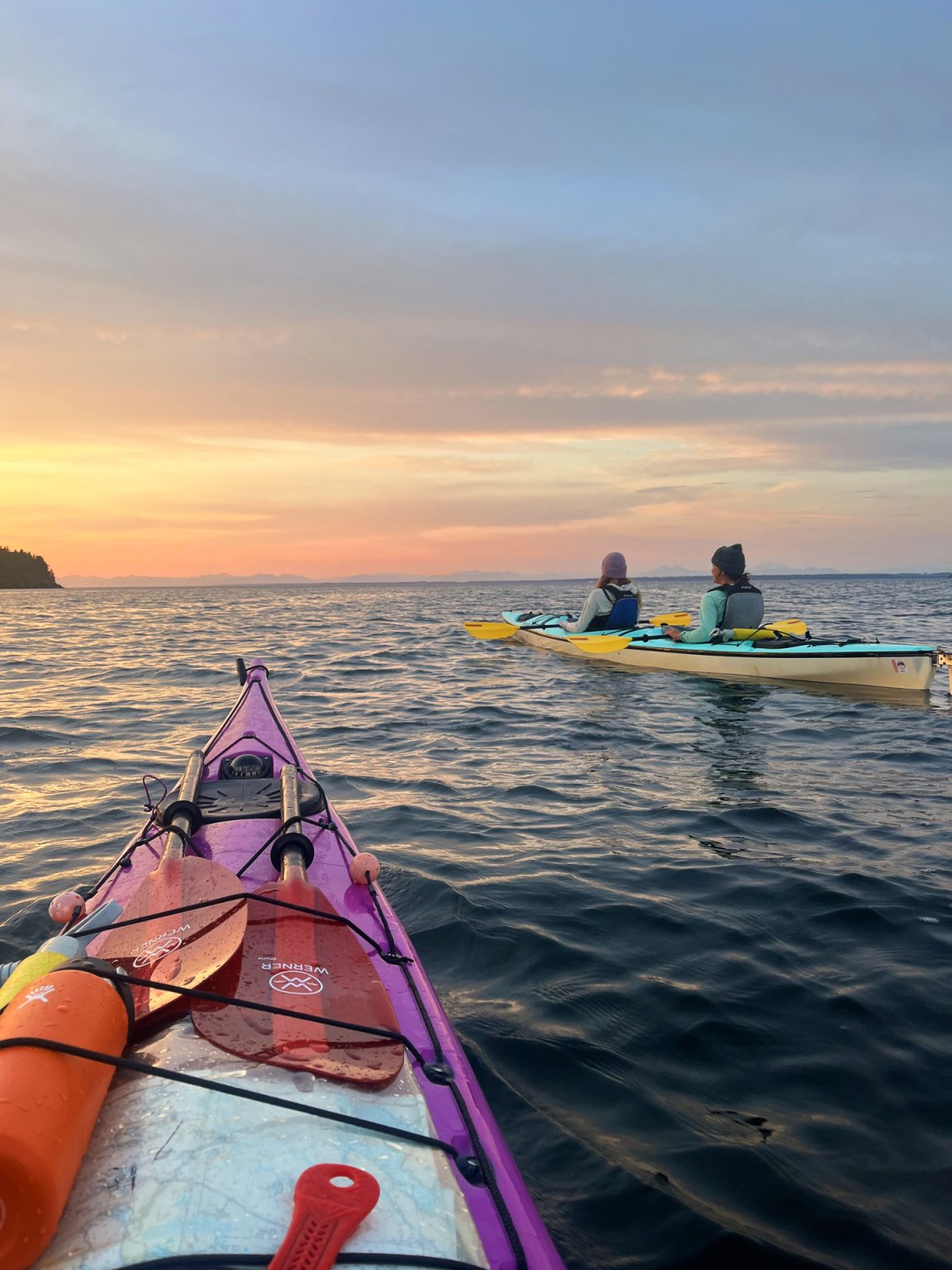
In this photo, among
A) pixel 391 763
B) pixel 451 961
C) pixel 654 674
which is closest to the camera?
pixel 451 961

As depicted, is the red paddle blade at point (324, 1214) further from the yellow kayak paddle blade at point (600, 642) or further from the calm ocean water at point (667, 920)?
the yellow kayak paddle blade at point (600, 642)

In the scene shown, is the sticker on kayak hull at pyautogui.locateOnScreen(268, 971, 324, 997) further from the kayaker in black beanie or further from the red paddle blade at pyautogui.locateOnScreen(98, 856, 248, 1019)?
the kayaker in black beanie

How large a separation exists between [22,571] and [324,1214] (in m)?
130

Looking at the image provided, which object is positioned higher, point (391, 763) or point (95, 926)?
point (95, 926)

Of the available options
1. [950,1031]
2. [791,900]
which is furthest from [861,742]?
[950,1031]

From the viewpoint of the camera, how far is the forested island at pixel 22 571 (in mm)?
Result: 109750

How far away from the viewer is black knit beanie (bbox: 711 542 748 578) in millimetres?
11852

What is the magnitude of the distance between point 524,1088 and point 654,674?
35.9 ft

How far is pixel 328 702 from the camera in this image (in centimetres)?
1169

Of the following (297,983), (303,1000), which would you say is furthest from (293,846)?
(303,1000)

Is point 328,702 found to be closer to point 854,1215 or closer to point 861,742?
point 861,742

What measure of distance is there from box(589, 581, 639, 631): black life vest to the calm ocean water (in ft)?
12.0

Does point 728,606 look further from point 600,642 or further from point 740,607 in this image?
point 600,642

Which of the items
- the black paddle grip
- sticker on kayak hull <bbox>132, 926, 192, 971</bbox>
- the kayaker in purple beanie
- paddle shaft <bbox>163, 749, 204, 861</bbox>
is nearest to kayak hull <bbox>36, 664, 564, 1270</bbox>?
sticker on kayak hull <bbox>132, 926, 192, 971</bbox>
